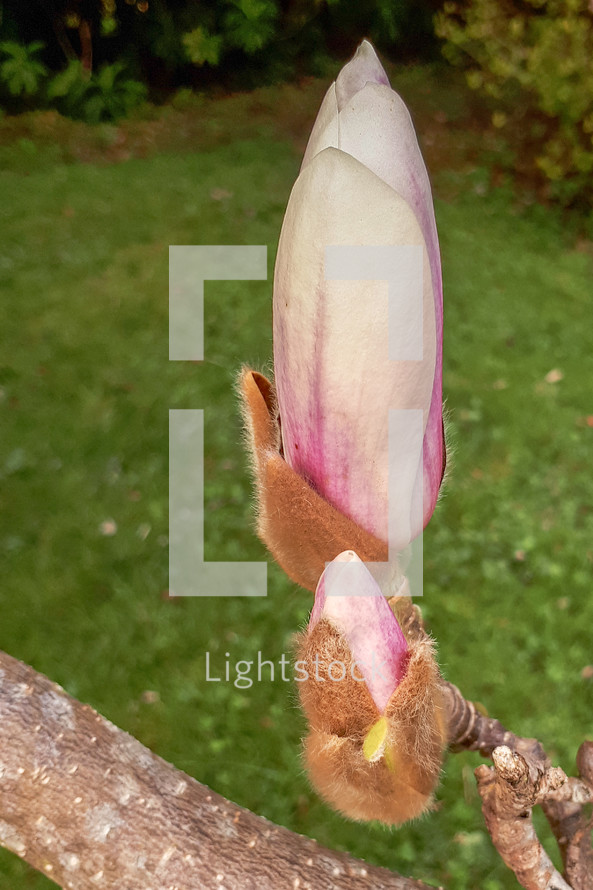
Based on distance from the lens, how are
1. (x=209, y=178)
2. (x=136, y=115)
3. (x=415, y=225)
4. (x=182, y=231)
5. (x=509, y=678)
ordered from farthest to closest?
(x=136, y=115) → (x=209, y=178) → (x=182, y=231) → (x=509, y=678) → (x=415, y=225)

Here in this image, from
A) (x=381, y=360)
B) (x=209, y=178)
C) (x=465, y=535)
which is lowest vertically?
(x=465, y=535)

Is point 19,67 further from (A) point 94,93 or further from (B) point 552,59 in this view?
(B) point 552,59

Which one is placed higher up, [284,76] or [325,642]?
[284,76]

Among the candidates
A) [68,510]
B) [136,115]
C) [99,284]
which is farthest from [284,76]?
[68,510]

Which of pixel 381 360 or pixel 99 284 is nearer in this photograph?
pixel 381 360

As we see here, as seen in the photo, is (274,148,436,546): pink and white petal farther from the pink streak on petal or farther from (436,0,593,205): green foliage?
(436,0,593,205): green foliage

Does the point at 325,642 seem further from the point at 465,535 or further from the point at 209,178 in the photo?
the point at 209,178
